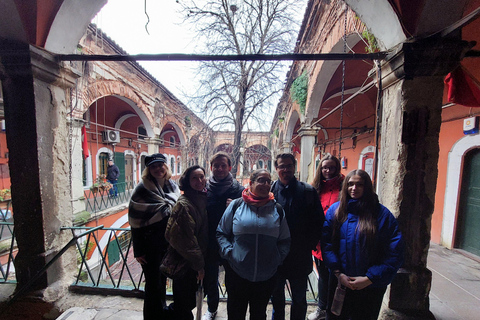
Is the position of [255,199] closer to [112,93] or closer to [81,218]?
[81,218]

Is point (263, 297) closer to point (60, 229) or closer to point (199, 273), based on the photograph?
point (199, 273)

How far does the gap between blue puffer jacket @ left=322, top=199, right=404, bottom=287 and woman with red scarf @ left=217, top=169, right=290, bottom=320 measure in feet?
1.41

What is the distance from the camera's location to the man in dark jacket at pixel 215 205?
70.6 inches

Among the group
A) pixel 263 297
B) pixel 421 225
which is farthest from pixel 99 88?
pixel 421 225

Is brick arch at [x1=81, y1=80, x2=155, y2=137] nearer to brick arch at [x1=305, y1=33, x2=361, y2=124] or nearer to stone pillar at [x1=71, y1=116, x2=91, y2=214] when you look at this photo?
stone pillar at [x1=71, y1=116, x2=91, y2=214]

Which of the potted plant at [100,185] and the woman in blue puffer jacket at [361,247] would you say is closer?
the woman in blue puffer jacket at [361,247]

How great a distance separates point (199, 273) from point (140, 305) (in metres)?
1.14

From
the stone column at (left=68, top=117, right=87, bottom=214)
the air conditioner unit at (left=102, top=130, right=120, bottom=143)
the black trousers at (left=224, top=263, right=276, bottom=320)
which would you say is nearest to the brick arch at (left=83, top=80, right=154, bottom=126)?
the stone column at (left=68, top=117, right=87, bottom=214)

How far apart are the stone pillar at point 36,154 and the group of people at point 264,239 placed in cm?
122

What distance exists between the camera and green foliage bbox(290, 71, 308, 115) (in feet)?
18.7

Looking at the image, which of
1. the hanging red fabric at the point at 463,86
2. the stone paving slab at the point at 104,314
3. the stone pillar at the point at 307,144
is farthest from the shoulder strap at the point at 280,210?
the stone pillar at the point at 307,144

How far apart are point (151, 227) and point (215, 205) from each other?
58 cm

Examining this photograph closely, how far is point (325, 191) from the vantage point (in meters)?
2.01

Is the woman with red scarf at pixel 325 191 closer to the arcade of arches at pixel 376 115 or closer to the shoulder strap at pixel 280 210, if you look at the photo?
the arcade of arches at pixel 376 115
